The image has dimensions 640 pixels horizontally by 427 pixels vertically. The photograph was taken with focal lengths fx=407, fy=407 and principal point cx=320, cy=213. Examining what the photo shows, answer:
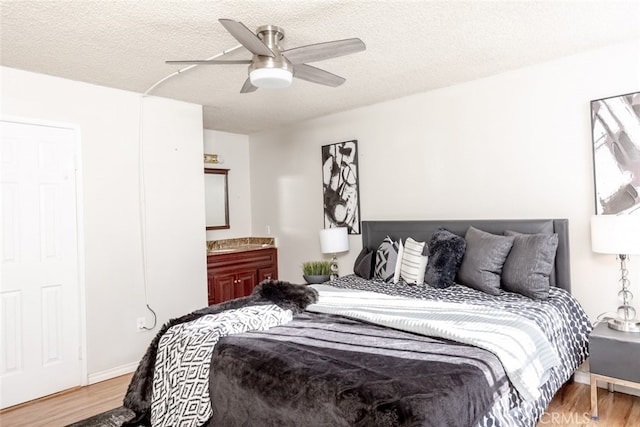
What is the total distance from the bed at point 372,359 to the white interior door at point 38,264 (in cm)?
127

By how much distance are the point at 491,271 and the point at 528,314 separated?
555 mm

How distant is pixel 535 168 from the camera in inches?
124

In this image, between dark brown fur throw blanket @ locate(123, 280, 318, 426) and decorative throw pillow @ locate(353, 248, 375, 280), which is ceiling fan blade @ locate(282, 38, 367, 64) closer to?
dark brown fur throw blanket @ locate(123, 280, 318, 426)

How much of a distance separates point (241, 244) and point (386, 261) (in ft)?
8.16

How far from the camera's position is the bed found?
1.51 meters

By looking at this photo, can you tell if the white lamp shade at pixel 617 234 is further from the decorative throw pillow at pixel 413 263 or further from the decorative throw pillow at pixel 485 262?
the decorative throw pillow at pixel 413 263

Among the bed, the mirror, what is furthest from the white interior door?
the mirror

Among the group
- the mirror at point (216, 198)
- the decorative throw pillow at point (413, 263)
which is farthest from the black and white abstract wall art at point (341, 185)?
the mirror at point (216, 198)

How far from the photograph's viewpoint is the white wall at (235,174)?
5.25 m

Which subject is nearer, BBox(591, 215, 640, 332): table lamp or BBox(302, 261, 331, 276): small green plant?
BBox(591, 215, 640, 332): table lamp

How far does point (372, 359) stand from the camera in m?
1.74

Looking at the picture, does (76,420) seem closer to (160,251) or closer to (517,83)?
(160,251)

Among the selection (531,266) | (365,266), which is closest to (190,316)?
(365,266)

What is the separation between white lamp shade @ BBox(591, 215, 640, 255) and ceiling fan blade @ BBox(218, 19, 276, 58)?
7.22 ft
